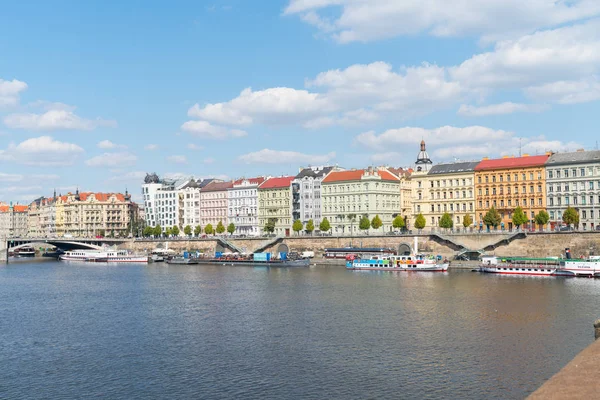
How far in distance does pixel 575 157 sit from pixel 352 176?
1622 inches

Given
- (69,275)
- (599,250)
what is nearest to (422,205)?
(599,250)

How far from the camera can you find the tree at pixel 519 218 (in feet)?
331

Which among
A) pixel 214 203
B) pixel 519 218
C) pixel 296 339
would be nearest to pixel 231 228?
pixel 214 203

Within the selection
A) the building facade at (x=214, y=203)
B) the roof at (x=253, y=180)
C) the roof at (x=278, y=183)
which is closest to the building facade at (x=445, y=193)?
the roof at (x=278, y=183)

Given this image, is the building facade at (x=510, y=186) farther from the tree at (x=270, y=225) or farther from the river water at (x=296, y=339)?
the tree at (x=270, y=225)

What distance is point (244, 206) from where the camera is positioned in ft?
488

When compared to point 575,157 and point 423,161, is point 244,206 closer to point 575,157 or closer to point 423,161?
point 423,161

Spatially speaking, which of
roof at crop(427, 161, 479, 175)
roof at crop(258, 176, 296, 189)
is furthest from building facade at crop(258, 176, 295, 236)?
roof at crop(427, 161, 479, 175)

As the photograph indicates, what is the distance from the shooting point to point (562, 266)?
80375 millimetres

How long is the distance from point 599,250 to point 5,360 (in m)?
Result: 75.5

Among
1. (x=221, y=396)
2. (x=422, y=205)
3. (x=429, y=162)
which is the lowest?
(x=221, y=396)

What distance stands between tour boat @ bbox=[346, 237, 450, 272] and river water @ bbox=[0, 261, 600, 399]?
16.5 m

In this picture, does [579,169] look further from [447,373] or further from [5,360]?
[5,360]

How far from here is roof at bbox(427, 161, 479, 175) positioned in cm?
11724
